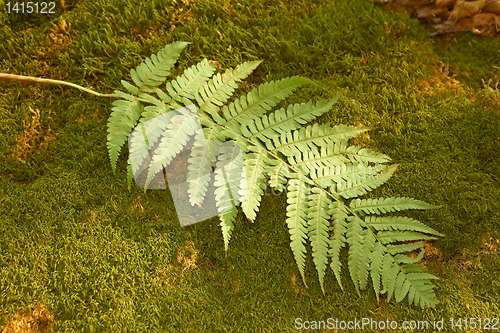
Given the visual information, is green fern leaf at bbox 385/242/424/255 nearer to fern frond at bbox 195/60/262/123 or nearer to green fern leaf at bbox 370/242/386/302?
green fern leaf at bbox 370/242/386/302

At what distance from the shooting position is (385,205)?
252 centimetres

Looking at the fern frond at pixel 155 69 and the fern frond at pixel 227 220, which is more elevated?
the fern frond at pixel 155 69

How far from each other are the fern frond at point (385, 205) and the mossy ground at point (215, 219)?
0.26 meters

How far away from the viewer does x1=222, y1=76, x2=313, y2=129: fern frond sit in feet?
8.59

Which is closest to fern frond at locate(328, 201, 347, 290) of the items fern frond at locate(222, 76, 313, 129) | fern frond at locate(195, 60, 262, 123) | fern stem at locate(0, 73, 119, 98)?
fern frond at locate(222, 76, 313, 129)

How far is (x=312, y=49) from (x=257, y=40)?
0.52 m

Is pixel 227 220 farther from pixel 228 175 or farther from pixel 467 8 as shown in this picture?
pixel 467 8

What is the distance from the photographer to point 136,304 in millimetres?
2354

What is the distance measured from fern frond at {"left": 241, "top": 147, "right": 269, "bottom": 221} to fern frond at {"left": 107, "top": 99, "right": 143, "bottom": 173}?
3.05 feet

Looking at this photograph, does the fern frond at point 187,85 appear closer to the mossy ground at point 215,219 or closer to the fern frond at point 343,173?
the mossy ground at point 215,219

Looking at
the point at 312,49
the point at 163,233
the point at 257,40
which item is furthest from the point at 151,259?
the point at 312,49

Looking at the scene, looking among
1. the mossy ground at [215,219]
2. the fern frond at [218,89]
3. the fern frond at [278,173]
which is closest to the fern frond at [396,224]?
the mossy ground at [215,219]

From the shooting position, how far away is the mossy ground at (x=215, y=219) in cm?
239

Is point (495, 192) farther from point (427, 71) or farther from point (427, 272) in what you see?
point (427, 71)
